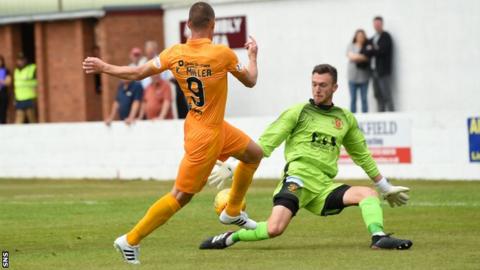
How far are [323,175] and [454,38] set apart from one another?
15.0 meters

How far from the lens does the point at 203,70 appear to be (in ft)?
36.6

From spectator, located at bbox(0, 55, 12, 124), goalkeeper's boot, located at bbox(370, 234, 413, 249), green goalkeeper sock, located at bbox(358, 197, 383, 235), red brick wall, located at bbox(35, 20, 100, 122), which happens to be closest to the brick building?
red brick wall, located at bbox(35, 20, 100, 122)

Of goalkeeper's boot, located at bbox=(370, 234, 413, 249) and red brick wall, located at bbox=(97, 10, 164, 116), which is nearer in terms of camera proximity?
goalkeeper's boot, located at bbox=(370, 234, 413, 249)

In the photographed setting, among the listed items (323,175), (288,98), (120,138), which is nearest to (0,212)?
(323,175)

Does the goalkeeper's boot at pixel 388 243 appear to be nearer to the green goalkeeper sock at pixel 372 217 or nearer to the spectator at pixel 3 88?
the green goalkeeper sock at pixel 372 217

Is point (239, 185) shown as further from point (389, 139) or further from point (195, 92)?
point (389, 139)

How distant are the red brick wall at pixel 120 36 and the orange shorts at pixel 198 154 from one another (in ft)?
69.2

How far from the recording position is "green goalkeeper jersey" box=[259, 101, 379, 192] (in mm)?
12172

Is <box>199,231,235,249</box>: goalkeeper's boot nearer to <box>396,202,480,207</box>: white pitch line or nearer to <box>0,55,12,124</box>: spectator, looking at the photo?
<box>396,202,480,207</box>: white pitch line

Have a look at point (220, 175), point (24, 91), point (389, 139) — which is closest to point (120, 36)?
point (24, 91)

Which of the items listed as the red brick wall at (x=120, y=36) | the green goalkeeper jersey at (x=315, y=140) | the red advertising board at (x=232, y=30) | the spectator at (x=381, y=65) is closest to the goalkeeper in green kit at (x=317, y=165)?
the green goalkeeper jersey at (x=315, y=140)

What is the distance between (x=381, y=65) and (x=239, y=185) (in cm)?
1510

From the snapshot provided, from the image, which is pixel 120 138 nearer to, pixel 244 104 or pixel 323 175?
pixel 244 104

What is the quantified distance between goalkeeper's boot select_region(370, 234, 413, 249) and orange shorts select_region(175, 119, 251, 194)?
1589 mm
